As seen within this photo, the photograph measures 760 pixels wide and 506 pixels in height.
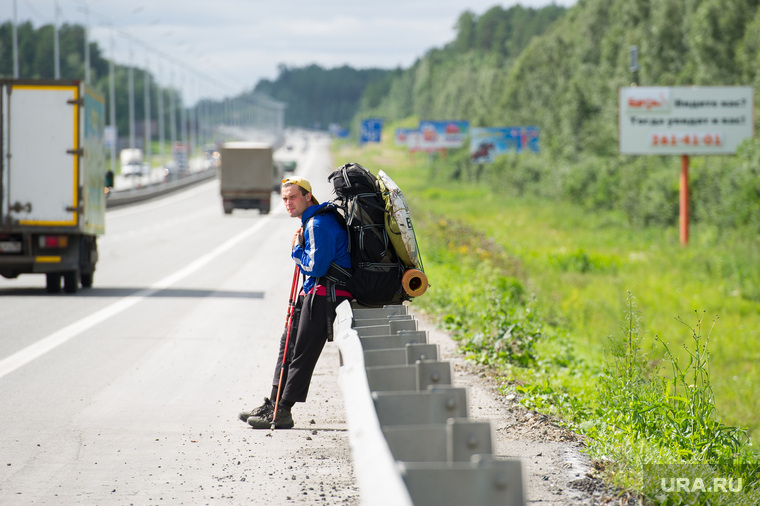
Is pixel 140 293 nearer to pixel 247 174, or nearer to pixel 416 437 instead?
pixel 416 437

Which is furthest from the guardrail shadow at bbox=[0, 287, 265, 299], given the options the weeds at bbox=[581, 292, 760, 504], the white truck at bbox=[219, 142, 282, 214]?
the white truck at bbox=[219, 142, 282, 214]

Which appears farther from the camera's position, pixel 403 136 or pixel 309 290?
pixel 403 136

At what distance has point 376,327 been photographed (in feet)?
18.8

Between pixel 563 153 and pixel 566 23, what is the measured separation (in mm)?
22018

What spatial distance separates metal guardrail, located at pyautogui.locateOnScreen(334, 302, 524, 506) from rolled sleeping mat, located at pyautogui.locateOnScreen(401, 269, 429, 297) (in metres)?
1.36

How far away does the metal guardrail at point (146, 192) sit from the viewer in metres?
52.2

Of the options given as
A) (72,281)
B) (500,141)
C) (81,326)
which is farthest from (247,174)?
(81,326)

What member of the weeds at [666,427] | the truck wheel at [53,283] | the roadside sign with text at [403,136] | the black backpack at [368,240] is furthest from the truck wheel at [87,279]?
the roadside sign with text at [403,136]

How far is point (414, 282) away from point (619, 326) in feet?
4.84

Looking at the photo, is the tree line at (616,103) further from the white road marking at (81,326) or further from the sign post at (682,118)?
the white road marking at (81,326)

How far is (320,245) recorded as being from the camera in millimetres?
6703

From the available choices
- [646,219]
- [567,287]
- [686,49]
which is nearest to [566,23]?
[686,49]

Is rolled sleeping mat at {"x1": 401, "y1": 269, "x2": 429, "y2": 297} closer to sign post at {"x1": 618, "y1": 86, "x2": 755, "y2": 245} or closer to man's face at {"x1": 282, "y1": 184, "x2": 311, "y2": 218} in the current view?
man's face at {"x1": 282, "y1": 184, "x2": 311, "y2": 218}

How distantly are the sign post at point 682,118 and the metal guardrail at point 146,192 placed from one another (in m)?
26.7
